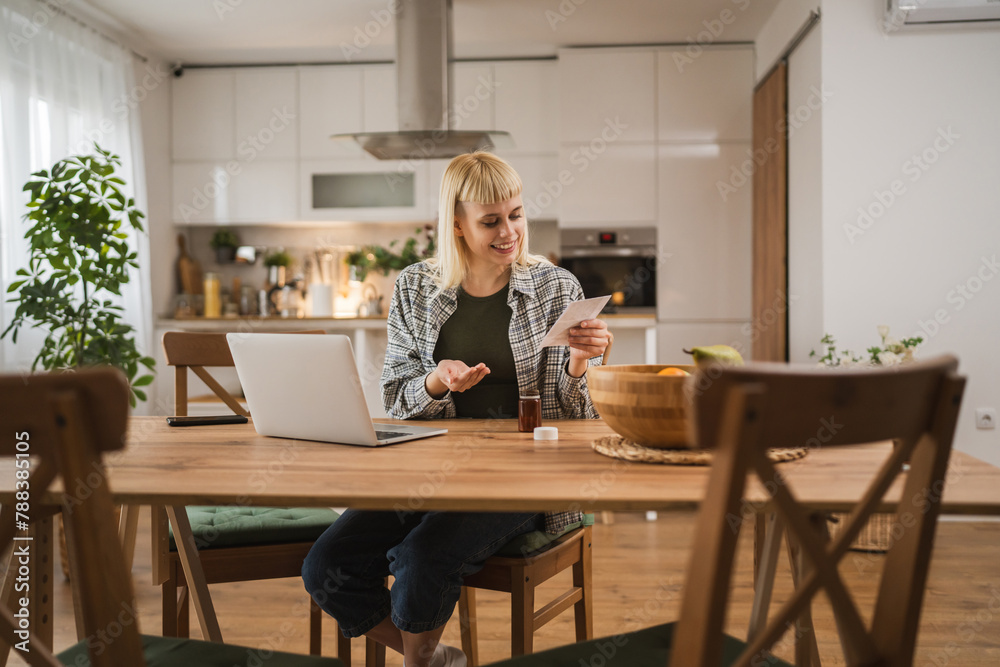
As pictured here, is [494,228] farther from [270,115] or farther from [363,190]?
[270,115]

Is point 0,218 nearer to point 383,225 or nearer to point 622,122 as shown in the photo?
point 383,225

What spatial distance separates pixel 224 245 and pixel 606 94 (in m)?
2.65

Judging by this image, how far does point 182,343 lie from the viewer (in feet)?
6.07

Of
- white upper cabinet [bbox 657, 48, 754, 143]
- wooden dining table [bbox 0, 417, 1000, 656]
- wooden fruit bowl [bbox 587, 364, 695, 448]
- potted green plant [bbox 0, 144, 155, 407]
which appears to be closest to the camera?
wooden dining table [bbox 0, 417, 1000, 656]

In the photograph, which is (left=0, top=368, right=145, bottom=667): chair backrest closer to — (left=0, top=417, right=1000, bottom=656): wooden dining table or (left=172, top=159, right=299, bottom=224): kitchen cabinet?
(left=0, top=417, right=1000, bottom=656): wooden dining table

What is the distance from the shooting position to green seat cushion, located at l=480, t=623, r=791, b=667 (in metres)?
0.98

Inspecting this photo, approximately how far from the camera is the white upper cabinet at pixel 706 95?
4.41 meters

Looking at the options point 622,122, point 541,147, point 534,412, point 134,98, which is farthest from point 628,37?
point 534,412

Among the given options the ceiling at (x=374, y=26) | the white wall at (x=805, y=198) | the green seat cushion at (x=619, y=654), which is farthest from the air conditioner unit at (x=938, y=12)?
the green seat cushion at (x=619, y=654)

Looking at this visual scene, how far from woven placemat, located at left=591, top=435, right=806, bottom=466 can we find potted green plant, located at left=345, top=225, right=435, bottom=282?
11.4 ft

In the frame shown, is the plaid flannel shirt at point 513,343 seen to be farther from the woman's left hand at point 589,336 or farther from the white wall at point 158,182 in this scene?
the white wall at point 158,182

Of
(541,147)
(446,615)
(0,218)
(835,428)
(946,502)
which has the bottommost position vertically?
(446,615)

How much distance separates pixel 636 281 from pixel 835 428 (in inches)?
155

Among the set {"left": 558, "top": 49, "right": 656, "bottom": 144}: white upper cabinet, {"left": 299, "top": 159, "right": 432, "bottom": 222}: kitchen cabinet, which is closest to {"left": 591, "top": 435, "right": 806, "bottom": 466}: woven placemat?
{"left": 558, "top": 49, "right": 656, "bottom": 144}: white upper cabinet
